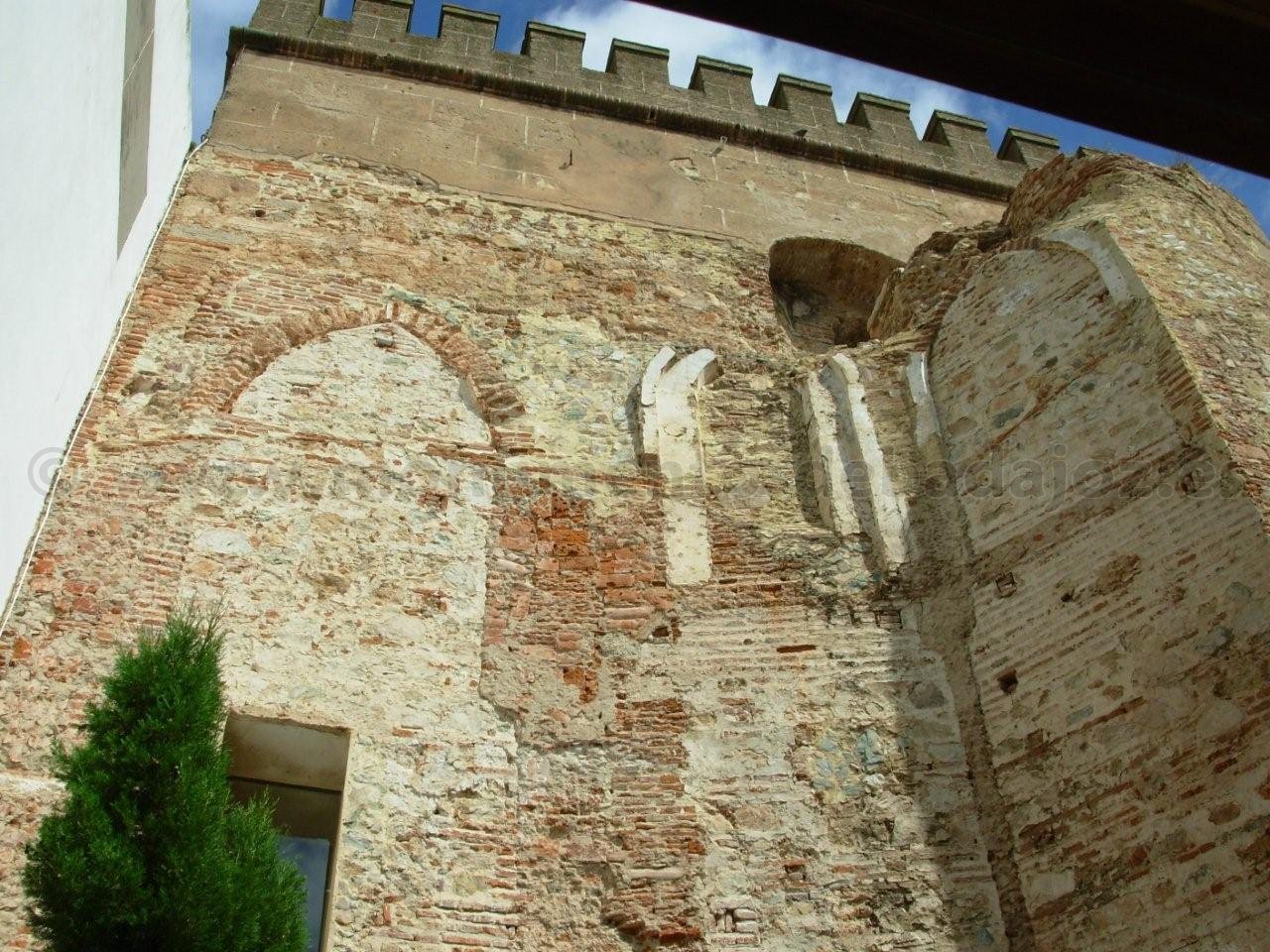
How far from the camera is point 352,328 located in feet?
24.1

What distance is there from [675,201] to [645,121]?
1.01m

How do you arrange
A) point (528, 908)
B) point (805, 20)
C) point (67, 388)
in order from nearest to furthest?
point (805, 20)
point (528, 908)
point (67, 388)

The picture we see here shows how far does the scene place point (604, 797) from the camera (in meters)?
5.59

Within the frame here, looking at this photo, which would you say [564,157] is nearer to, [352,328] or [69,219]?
[352,328]

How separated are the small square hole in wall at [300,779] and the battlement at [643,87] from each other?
5536 millimetres

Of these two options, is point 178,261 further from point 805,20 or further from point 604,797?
point 805,20

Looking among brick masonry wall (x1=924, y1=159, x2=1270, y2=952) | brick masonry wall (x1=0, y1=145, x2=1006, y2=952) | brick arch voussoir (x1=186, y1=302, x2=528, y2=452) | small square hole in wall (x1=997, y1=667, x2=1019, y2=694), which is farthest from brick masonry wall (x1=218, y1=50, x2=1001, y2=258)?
small square hole in wall (x1=997, y1=667, x2=1019, y2=694)

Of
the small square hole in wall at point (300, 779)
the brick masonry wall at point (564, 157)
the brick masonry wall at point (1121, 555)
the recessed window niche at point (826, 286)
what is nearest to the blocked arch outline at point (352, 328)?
the brick masonry wall at point (564, 157)

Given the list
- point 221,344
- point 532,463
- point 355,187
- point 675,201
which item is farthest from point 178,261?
point 675,201

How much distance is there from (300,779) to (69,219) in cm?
245

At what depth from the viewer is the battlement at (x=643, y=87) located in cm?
969

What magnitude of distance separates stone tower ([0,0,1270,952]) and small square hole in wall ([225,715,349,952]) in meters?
0.02

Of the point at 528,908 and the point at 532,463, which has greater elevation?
the point at 532,463

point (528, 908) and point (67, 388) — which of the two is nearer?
point (528, 908)
